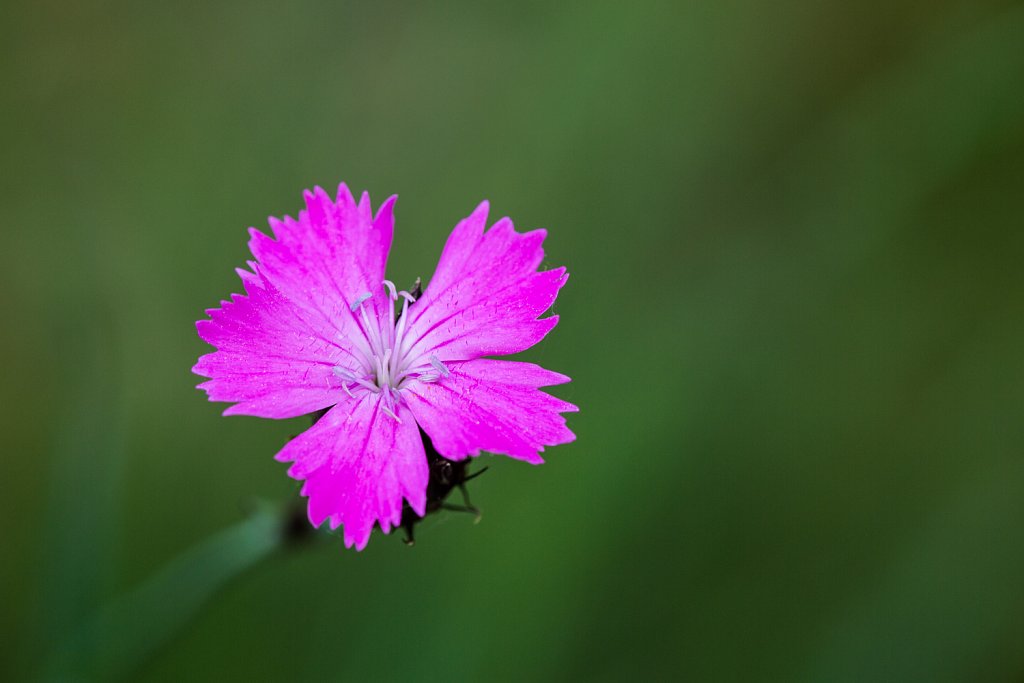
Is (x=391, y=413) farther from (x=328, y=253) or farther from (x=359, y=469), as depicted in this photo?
(x=328, y=253)

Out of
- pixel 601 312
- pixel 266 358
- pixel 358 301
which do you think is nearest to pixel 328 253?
pixel 358 301

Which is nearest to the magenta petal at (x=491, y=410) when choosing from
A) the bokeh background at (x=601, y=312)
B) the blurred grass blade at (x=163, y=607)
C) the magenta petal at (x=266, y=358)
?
the magenta petal at (x=266, y=358)

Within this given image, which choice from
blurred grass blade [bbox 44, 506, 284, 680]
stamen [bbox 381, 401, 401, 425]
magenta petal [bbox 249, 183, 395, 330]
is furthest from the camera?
blurred grass blade [bbox 44, 506, 284, 680]

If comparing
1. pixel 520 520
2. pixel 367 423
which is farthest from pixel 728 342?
pixel 367 423

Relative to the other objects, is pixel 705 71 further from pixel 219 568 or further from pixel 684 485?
pixel 219 568

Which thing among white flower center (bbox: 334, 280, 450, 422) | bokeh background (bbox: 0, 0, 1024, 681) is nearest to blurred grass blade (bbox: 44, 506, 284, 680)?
bokeh background (bbox: 0, 0, 1024, 681)

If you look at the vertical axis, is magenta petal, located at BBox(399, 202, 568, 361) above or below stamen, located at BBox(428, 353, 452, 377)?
above

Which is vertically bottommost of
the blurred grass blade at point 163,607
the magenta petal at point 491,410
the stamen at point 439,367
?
the blurred grass blade at point 163,607

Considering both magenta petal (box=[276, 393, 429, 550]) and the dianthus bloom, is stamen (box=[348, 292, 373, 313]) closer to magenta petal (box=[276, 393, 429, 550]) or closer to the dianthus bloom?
the dianthus bloom

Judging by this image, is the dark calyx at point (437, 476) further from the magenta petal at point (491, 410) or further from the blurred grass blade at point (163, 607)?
the blurred grass blade at point (163, 607)
